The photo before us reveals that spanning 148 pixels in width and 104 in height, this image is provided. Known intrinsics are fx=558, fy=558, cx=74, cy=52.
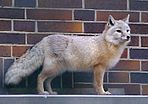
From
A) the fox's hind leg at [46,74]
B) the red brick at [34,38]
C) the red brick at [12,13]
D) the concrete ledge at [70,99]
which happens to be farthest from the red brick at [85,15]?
the concrete ledge at [70,99]

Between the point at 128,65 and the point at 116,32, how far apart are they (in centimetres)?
46

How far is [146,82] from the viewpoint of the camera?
415cm

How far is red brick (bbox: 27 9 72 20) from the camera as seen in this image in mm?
4027

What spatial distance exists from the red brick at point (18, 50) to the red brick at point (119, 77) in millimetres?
658

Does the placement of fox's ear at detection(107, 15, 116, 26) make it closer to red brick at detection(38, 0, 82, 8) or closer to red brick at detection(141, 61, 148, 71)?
red brick at detection(38, 0, 82, 8)

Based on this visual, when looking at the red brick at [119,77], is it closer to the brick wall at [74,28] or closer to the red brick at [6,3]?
the brick wall at [74,28]

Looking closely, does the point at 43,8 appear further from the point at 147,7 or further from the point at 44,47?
the point at 147,7

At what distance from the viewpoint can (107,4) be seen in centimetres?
412

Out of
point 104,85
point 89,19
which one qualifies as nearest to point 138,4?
point 89,19

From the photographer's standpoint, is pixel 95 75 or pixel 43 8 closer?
pixel 95 75

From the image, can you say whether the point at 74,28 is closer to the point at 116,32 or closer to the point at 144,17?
the point at 116,32

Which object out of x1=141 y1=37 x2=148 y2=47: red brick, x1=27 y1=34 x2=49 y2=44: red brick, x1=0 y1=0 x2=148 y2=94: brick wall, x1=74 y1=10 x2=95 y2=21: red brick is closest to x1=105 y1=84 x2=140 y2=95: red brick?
x1=0 y1=0 x2=148 y2=94: brick wall

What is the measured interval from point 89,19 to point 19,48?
556 mm

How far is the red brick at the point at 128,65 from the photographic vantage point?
412 cm
